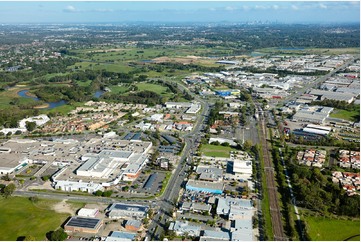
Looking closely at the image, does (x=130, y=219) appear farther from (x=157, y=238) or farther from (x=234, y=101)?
(x=234, y=101)

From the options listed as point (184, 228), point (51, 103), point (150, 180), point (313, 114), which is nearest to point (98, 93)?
point (51, 103)

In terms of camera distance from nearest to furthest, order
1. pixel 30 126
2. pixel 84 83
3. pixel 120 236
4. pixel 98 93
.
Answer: pixel 120 236, pixel 30 126, pixel 98 93, pixel 84 83

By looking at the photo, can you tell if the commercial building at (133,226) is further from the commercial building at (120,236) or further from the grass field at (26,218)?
the grass field at (26,218)

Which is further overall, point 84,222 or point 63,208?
point 63,208

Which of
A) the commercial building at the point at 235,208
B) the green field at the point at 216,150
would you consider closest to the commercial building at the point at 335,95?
the green field at the point at 216,150

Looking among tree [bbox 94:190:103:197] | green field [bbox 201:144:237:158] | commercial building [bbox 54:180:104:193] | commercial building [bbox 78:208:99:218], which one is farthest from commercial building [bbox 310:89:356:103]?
commercial building [bbox 78:208:99:218]

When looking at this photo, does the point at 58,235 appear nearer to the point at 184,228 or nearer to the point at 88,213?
the point at 88,213

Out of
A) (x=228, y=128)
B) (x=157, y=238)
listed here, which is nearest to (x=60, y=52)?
(x=228, y=128)
